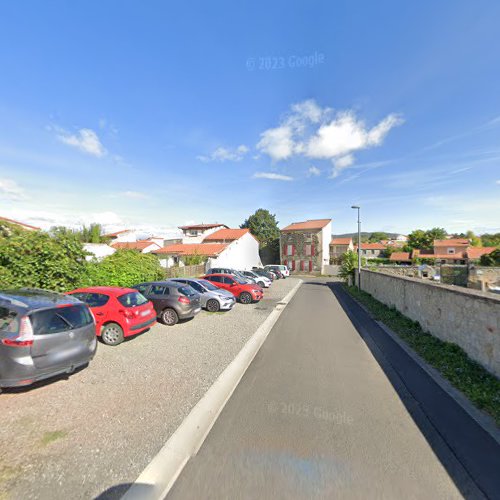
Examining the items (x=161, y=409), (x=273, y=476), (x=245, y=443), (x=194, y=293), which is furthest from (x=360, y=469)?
(x=194, y=293)

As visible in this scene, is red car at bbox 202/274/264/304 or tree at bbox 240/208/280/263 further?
tree at bbox 240/208/280/263

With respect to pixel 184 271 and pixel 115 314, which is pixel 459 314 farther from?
pixel 184 271

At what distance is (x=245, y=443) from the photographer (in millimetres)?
3033

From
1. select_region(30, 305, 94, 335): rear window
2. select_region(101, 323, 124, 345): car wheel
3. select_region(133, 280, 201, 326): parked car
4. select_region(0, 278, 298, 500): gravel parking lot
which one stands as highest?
select_region(30, 305, 94, 335): rear window

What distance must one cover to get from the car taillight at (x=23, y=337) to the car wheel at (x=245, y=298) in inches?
381

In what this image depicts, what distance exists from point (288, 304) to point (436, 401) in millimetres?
9343

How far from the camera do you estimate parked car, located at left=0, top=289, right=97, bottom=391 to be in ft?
11.6

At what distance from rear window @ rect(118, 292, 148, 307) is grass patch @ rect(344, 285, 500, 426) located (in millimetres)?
7167

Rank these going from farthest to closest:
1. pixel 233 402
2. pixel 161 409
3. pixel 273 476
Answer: pixel 233 402 → pixel 161 409 → pixel 273 476

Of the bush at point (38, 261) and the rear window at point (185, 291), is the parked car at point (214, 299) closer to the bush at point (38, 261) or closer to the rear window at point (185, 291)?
the rear window at point (185, 291)

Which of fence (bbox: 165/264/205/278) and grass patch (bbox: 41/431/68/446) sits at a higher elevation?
fence (bbox: 165/264/205/278)

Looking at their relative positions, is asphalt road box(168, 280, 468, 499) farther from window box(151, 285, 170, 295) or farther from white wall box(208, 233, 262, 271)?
white wall box(208, 233, 262, 271)

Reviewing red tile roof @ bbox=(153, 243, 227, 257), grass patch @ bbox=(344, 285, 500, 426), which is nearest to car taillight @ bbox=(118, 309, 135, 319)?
grass patch @ bbox=(344, 285, 500, 426)

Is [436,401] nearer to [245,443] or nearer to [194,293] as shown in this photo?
[245,443]
